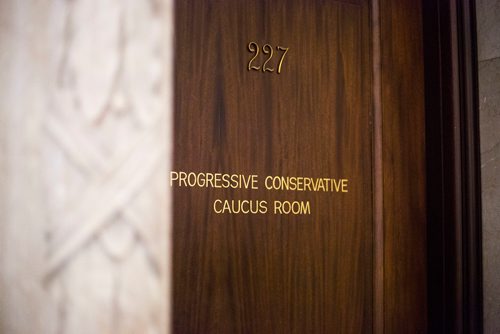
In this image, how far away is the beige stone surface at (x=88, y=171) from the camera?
1.80 m

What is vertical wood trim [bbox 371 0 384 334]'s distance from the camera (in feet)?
6.66

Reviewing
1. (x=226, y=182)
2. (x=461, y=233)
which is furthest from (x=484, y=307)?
(x=226, y=182)

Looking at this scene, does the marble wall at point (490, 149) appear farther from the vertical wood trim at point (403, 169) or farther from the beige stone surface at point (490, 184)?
the vertical wood trim at point (403, 169)

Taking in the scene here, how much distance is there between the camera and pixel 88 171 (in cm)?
182

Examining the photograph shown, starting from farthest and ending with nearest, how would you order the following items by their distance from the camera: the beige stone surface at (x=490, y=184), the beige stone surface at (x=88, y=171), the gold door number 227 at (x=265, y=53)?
1. the beige stone surface at (x=490, y=184)
2. the gold door number 227 at (x=265, y=53)
3. the beige stone surface at (x=88, y=171)

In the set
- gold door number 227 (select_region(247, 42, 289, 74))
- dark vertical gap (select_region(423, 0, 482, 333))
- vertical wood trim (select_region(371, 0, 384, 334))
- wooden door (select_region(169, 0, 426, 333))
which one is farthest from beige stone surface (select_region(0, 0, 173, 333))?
dark vertical gap (select_region(423, 0, 482, 333))

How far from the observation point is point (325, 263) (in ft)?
6.44

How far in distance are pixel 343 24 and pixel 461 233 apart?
0.66m

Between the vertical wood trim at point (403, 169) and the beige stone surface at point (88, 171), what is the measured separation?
646 mm

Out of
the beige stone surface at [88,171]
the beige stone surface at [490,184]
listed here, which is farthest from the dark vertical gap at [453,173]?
the beige stone surface at [88,171]

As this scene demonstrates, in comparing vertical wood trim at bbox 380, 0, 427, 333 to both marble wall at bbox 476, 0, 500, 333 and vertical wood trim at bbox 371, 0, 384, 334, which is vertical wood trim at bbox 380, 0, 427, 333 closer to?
vertical wood trim at bbox 371, 0, 384, 334

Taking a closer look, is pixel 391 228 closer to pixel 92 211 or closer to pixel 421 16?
pixel 421 16

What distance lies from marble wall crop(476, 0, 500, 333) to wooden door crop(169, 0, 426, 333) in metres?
0.18

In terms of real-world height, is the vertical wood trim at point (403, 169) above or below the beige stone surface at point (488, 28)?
below
